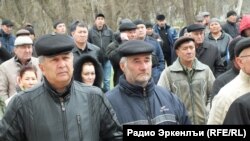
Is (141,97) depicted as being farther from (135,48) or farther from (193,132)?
(193,132)

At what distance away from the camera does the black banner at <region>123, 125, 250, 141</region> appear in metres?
2.84

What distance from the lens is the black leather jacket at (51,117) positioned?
3.19 meters

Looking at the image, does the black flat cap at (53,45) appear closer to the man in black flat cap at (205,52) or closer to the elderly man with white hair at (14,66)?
the elderly man with white hair at (14,66)

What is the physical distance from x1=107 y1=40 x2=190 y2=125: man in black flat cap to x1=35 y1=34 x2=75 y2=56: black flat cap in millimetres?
785

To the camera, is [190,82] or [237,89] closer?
[237,89]

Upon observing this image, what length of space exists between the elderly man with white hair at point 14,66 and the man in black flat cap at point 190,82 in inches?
68.1

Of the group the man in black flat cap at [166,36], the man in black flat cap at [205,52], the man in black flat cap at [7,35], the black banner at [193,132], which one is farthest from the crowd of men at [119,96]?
the man in black flat cap at [166,36]

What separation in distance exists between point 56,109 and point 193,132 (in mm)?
905

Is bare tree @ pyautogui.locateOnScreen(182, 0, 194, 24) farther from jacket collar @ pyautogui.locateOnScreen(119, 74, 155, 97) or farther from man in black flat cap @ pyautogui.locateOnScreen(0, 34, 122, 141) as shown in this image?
man in black flat cap @ pyautogui.locateOnScreen(0, 34, 122, 141)

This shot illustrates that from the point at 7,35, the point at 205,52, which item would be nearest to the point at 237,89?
the point at 205,52

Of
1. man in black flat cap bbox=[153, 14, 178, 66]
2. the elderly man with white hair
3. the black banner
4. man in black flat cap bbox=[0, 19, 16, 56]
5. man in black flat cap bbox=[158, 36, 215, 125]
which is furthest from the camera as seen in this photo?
man in black flat cap bbox=[153, 14, 178, 66]

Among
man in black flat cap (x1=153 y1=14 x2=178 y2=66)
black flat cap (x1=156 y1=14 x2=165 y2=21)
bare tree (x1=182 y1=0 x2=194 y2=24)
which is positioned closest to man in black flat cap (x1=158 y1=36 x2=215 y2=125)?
man in black flat cap (x1=153 y1=14 x2=178 y2=66)

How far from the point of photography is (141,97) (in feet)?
13.0

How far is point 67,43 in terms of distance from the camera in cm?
331
